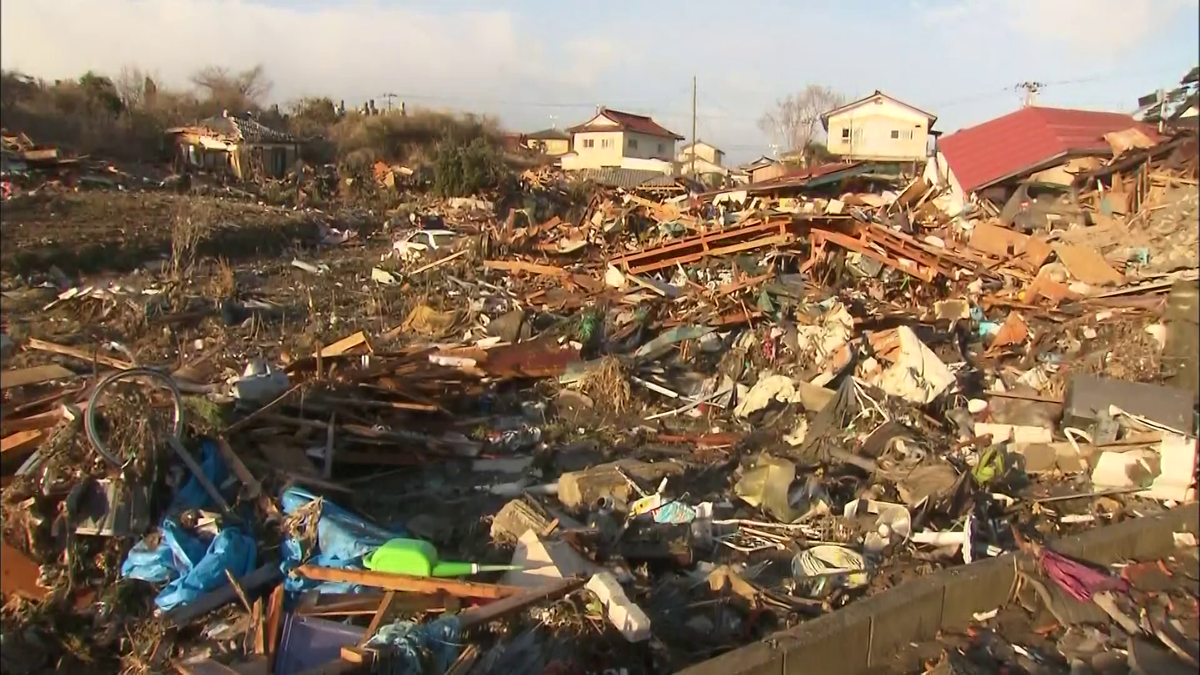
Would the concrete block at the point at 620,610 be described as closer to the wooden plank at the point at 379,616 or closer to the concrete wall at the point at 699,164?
the wooden plank at the point at 379,616

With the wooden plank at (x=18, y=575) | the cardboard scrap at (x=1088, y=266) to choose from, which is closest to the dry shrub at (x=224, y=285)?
the wooden plank at (x=18, y=575)

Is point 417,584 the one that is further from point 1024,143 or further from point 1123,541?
point 1024,143

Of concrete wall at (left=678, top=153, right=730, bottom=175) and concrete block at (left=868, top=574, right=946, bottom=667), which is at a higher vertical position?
concrete wall at (left=678, top=153, right=730, bottom=175)

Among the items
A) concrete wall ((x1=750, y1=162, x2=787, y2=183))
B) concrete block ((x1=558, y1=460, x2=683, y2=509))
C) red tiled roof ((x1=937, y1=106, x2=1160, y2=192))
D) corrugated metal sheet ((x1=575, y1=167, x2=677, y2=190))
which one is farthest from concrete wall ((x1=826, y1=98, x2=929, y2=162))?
concrete block ((x1=558, y1=460, x2=683, y2=509))

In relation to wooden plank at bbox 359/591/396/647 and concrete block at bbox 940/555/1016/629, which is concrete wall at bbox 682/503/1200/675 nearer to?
concrete block at bbox 940/555/1016/629

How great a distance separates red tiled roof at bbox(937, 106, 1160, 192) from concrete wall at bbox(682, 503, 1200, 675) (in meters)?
10.9

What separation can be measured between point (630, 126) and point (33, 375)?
39.1 meters

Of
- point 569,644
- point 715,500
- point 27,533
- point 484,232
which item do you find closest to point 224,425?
point 27,533

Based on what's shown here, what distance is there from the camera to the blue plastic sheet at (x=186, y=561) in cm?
447

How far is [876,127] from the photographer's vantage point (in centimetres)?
3550

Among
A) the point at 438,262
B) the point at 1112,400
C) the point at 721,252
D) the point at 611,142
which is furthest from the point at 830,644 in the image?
the point at 611,142

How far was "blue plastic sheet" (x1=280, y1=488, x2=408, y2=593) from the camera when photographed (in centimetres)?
452

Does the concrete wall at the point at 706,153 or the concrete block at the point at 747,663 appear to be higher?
the concrete wall at the point at 706,153

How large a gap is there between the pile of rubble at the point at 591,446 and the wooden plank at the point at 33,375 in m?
0.04
